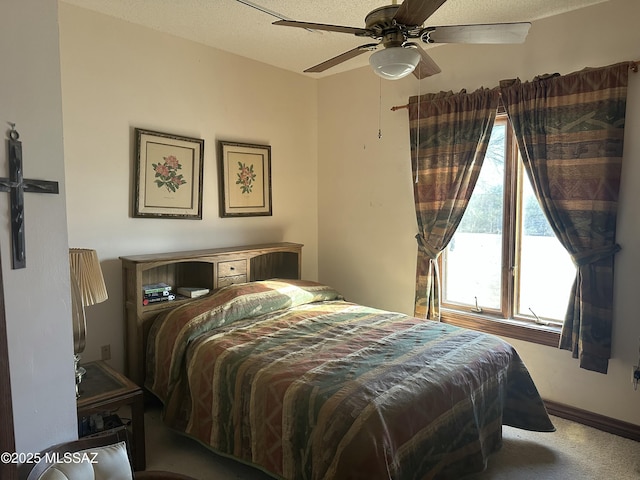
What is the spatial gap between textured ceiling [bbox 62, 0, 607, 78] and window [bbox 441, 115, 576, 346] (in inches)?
29.4

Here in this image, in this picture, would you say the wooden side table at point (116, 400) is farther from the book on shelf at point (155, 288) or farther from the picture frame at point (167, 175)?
the picture frame at point (167, 175)

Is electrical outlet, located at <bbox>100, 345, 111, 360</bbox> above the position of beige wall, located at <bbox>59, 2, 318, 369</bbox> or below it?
below

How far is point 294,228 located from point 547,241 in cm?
226

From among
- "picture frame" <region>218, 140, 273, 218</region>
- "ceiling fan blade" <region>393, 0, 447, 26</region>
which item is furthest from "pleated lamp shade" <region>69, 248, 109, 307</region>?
"ceiling fan blade" <region>393, 0, 447, 26</region>

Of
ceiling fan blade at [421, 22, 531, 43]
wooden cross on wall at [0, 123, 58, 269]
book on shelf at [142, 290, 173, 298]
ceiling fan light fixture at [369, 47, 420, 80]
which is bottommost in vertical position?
book on shelf at [142, 290, 173, 298]

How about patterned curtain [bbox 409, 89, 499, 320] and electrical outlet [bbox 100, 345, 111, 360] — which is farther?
patterned curtain [bbox 409, 89, 499, 320]

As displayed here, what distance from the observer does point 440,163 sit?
11.4 ft

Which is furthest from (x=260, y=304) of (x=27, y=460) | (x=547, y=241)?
(x=547, y=241)

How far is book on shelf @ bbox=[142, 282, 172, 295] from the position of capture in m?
3.02

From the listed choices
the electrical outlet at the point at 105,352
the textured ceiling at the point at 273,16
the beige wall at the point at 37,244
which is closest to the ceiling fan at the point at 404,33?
the textured ceiling at the point at 273,16

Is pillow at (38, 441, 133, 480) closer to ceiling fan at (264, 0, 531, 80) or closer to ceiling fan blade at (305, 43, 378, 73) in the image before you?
ceiling fan at (264, 0, 531, 80)

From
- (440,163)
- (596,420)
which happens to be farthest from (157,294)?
(596,420)

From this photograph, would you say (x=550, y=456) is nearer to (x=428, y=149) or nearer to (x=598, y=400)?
(x=598, y=400)

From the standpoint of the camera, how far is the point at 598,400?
9.48ft
